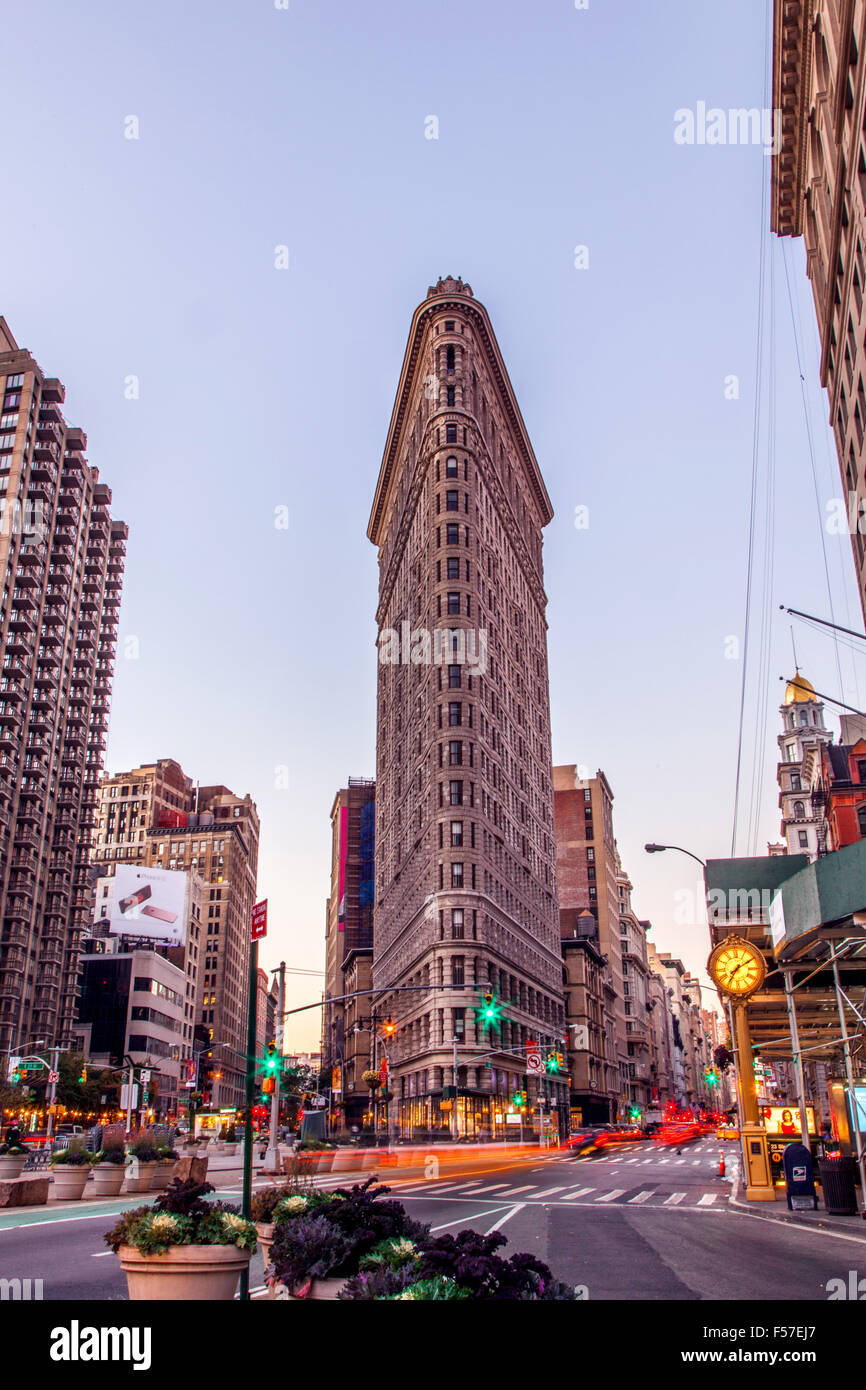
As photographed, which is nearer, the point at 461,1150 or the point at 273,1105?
the point at 273,1105

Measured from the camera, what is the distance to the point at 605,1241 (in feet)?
59.1

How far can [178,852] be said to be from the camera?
194 m

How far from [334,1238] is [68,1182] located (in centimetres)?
2114

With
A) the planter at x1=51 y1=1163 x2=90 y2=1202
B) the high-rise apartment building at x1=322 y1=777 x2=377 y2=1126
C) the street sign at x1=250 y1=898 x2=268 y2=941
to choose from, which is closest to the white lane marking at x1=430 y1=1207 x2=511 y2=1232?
the street sign at x1=250 y1=898 x2=268 y2=941

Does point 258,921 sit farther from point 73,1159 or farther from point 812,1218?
point 73,1159

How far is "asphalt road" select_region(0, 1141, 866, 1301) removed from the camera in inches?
498

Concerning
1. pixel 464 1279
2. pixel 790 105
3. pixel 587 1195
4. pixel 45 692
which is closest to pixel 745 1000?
pixel 587 1195

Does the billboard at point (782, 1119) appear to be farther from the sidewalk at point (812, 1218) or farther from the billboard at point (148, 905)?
the billboard at point (148, 905)

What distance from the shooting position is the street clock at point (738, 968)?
87.2 ft

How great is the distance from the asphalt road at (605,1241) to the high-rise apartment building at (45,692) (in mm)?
75872

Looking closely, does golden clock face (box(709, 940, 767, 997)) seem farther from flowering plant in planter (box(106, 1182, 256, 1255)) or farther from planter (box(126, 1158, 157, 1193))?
flowering plant in planter (box(106, 1182, 256, 1255))
